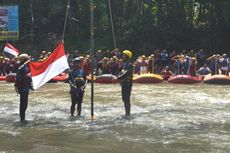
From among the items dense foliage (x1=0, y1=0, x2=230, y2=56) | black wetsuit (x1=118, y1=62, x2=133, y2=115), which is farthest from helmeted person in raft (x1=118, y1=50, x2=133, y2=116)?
dense foliage (x1=0, y1=0, x2=230, y2=56)

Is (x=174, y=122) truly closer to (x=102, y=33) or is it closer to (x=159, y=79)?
(x=159, y=79)

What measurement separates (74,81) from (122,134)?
2.89 m

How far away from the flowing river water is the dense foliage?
20.9 m

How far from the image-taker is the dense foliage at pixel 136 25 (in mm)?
40438

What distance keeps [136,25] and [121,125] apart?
1159 inches

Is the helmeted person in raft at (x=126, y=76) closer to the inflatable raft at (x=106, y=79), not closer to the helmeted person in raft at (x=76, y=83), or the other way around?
the helmeted person in raft at (x=76, y=83)

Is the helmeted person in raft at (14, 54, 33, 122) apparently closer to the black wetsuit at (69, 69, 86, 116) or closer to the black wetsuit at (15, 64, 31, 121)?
the black wetsuit at (15, 64, 31, 121)

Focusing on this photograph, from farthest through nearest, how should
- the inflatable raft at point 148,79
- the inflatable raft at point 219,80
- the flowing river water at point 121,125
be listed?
the inflatable raft at point 148,79 → the inflatable raft at point 219,80 → the flowing river water at point 121,125

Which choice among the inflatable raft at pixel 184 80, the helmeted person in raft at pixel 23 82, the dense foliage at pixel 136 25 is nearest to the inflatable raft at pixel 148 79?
the inflatable raft at pixel 184 80

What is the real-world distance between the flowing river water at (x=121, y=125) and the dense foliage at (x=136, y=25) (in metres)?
20.9

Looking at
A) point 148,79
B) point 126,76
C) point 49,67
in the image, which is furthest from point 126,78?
point 148,79

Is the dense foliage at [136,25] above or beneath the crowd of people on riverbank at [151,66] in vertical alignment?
above

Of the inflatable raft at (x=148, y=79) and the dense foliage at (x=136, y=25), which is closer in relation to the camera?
the inflatable raft at (x=148, y=79)

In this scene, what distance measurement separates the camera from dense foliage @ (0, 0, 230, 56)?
40438 millimetres
